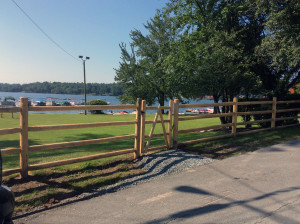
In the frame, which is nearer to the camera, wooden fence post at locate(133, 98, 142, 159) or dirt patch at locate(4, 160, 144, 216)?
dirt patch at locate(4, 160, 144, 216)

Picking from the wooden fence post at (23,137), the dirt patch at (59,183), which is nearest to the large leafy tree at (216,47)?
the dirt patch at (59,183)

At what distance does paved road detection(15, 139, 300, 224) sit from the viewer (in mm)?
3994

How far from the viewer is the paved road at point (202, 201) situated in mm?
3994

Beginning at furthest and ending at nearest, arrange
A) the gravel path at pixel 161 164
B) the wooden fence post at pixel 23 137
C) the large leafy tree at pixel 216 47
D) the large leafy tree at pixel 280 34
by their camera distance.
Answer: the large leafy tree at pixel 216 47, the large leafy tree at pixel 280 34, the gravel path at pixel 161 164, the wooden fence post at pixel 23 137

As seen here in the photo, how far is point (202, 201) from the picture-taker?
15.1 ft

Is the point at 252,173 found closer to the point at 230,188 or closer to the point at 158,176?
the point at 230,188

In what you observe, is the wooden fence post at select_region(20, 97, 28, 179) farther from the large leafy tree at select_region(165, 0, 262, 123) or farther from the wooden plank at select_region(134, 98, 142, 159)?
the large leafy tree at select_region(165, 0, 262, 123)

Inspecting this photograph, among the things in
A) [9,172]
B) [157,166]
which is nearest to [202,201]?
[157,166]

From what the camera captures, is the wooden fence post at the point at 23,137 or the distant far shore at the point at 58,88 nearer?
the wooden fence post at the point at 23,137

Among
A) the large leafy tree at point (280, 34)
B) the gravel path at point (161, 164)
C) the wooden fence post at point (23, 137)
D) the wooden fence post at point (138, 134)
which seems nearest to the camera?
the wooden fence post at point (23, 137)

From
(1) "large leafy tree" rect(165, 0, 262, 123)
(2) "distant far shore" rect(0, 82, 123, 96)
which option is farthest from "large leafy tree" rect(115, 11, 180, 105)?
(2) "distant far shore" rect(0, 82, 123, 96)

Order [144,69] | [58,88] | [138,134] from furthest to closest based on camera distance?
[58,88] → [144,69] → [138,134]

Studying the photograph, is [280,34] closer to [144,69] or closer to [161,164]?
[161,164]

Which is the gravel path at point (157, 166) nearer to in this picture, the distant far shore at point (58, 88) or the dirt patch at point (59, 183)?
the dirt patch at point (59, 183)
